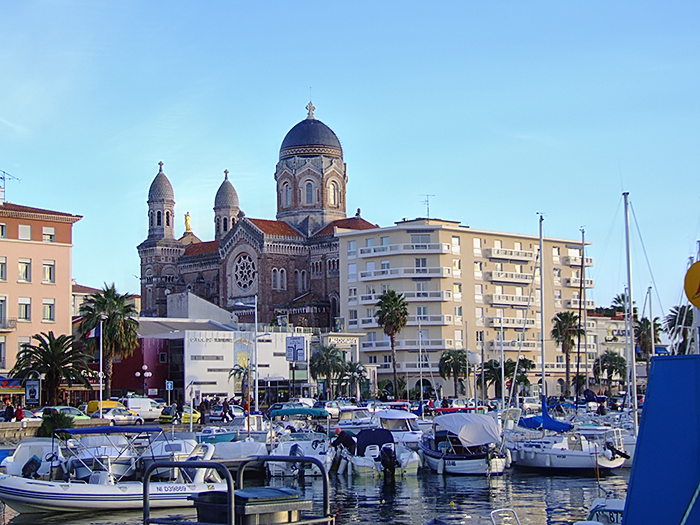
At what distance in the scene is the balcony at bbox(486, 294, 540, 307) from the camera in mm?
91688

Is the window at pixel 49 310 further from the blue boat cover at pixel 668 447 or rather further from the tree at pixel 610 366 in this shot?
the tree at pixel 610 366

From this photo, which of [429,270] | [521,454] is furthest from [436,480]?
[429,270]

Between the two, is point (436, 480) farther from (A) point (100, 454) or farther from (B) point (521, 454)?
(A) point (100, 454)

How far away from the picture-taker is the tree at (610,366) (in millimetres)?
96250

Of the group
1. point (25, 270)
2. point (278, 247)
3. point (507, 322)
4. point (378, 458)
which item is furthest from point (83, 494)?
point (278, 247)

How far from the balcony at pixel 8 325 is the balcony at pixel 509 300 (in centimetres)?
4791

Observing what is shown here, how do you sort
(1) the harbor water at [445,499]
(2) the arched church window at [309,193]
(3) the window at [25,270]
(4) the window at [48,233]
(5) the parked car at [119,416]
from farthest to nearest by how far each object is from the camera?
1. (2) the arched church window at [309,193]
2. (4) the window at [48,233]
3. (3) the window at [25,270]
4. (5) the parked car at [119,416]
5. (1) the harbor water at [445,499]

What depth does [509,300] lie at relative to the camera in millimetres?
92875

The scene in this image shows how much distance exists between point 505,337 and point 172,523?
280 feet

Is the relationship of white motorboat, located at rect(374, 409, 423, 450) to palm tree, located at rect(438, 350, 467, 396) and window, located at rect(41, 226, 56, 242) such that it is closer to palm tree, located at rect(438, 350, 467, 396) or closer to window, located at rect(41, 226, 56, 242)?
window, located at rect(41, 226, 56, 242)

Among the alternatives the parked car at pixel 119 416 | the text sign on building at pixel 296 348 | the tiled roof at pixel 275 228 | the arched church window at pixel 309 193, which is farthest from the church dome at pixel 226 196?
the parked car at pixel 119 416

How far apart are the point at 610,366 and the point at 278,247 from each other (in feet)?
122

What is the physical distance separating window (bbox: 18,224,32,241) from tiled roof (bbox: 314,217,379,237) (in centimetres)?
4489

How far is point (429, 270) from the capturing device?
8838 cm
